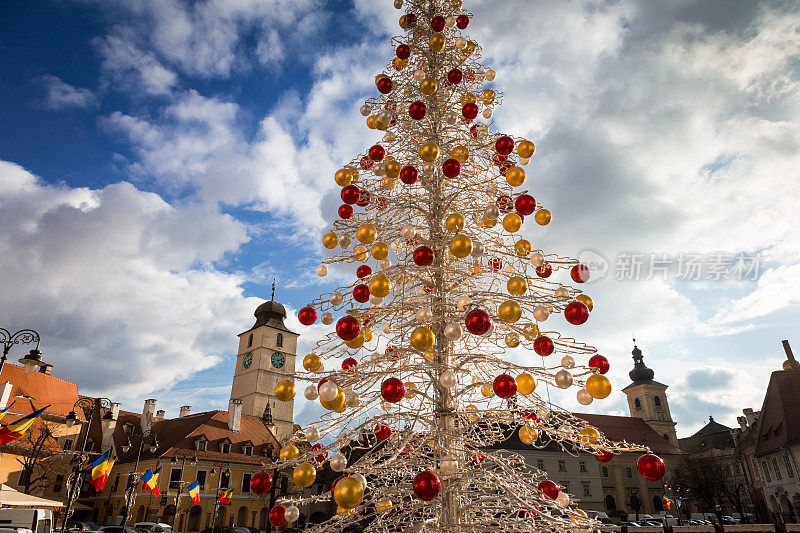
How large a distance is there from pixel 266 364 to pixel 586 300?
153 ft

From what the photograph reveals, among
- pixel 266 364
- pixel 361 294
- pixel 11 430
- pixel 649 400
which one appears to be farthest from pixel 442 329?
pixel 649 400

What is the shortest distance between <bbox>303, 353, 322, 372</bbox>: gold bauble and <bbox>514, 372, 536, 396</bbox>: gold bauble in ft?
5.87

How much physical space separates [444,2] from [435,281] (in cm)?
344

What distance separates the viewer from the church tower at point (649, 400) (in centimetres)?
5781

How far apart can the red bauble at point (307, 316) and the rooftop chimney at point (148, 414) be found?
38.1m

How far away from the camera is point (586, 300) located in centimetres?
350

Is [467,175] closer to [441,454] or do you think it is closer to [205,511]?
[441,454]

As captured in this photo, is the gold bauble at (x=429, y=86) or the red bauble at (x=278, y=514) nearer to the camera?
the red bauble at (x=278, y=514)

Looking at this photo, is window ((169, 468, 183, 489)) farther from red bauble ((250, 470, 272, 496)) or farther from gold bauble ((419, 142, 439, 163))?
gold bauble ((419, 142, 439, 163))

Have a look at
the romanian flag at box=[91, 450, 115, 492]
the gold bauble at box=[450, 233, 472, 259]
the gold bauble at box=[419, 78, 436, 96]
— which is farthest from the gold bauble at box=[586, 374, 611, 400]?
the romanian flag at box=[91, 450, 115, 492]

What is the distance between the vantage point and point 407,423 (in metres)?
3.69

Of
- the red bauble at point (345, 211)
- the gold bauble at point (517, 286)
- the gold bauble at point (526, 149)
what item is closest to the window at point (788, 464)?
the gold bauble at point (526, 149)

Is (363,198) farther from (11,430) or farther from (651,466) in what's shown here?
(11,430)

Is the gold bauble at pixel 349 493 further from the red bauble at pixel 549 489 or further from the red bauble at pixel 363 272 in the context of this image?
the red bauble at pixel 363 272
